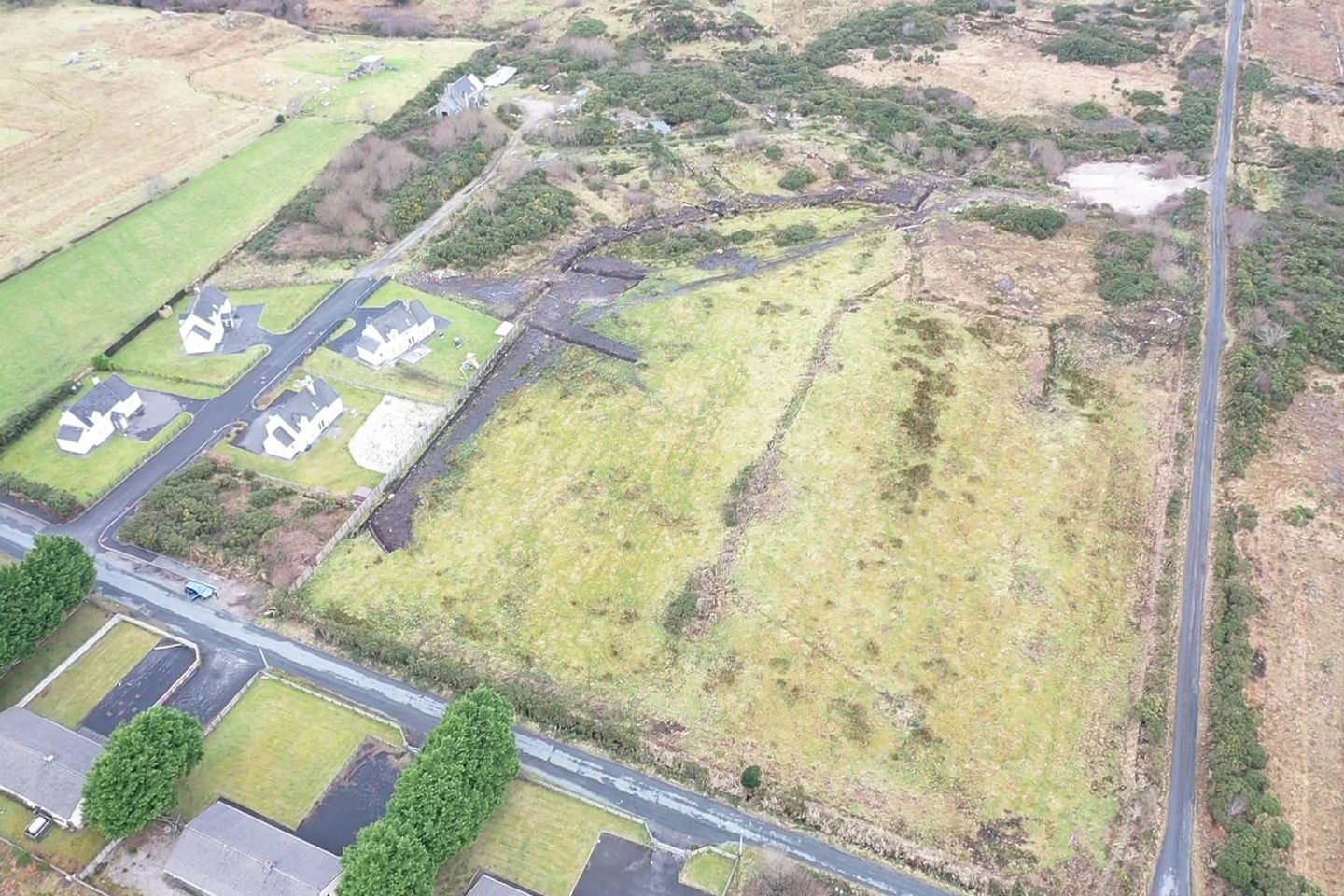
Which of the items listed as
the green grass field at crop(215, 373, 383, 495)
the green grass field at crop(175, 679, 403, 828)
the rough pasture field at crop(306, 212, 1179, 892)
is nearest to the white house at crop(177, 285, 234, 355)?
the green grass field at crop(215, 373, 383, 495)

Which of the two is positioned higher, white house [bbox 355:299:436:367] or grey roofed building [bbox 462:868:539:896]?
white house [bbox 355:299:436:367]

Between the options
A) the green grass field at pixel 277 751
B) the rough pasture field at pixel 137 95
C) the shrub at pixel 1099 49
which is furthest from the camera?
the shrub at pixel 1099 49

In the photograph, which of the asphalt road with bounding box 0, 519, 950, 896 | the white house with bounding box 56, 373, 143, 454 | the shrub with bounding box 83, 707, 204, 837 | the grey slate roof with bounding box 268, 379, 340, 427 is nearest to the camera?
the shrub with bounding box 83, 707, 204, 837

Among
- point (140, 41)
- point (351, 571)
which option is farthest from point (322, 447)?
point (140, 41)

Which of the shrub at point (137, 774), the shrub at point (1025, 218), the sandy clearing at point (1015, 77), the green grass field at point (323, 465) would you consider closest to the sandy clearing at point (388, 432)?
the green grass field at point (323, 465)

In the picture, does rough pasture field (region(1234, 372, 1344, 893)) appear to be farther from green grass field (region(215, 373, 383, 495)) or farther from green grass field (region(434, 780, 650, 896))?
green grass field (region(215, 373, 383, 495))

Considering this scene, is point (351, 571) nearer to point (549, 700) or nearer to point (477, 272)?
point (549, 700)

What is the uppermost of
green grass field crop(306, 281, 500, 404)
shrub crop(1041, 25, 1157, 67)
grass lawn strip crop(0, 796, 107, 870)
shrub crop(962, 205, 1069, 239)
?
shrub crop(1041, 25, 1157, 67)

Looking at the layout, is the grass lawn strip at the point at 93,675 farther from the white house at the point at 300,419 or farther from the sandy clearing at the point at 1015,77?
the sandy clearing at the point at 1015,77
